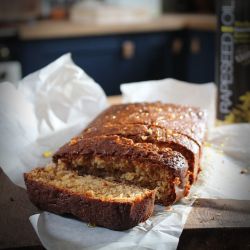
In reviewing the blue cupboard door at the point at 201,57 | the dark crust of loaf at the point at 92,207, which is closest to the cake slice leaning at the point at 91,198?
the dark crust of loaf at the point at 92,207

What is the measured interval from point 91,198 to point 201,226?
24cm

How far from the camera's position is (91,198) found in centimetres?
100

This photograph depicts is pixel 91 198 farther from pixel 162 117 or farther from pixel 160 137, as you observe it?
pixel 162 117

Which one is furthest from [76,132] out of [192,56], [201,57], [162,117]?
[192,56]

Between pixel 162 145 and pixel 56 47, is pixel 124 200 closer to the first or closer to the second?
pixel 162 145

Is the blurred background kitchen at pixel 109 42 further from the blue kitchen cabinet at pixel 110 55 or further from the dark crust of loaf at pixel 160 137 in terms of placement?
the dark crust of loaf at pixel 160 137

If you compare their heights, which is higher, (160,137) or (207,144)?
(160,137)

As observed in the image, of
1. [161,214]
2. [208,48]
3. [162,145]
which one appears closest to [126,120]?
[162,145]

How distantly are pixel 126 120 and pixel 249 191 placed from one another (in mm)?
393

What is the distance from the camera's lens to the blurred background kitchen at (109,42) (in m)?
3.44

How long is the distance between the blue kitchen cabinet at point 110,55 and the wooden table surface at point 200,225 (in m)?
2.49

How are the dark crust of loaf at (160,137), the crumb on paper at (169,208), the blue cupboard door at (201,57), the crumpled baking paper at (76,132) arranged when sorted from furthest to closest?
the blue cupboard door at (201,57) < the dark crust of loaf at (160,137) < the crumb on paper at (169,208) < the crumpled baking paper at (76,132)

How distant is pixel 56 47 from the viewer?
350cm

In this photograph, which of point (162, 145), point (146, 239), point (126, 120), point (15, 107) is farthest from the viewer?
point (15, 107)
